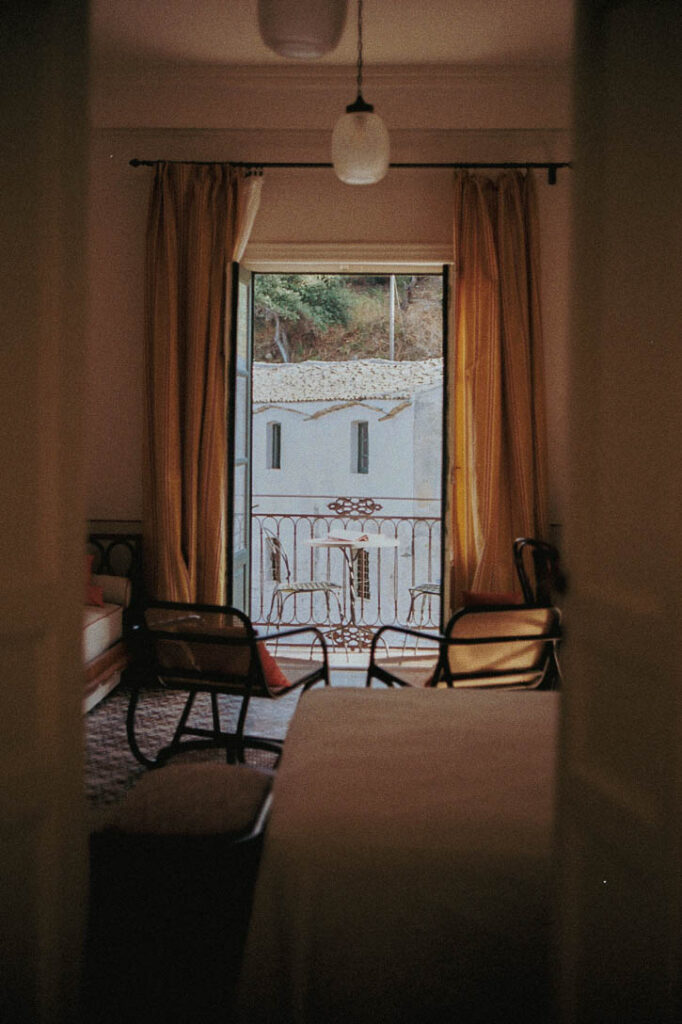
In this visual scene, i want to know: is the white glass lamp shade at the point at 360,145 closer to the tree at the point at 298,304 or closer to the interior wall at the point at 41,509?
the interior wall at the point at 41,509

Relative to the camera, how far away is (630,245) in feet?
3.23

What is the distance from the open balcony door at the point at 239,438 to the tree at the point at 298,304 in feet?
19.7

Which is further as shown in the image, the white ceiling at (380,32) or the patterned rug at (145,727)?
the white ceiling at (380,32)

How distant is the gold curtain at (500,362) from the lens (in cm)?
458

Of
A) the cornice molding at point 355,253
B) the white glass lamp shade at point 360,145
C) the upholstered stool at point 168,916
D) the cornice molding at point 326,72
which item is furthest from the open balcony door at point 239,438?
the upholstered stool at point 168,916

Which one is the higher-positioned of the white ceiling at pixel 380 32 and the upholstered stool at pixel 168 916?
the white ceiling at pixel 380 32

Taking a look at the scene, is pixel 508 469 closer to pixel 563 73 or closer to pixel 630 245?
pixel 563 73

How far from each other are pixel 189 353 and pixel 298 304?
6522 millimetres

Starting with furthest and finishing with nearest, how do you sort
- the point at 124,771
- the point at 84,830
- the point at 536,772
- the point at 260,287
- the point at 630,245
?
the point at 260,287
the point at 124,771
the point at 536,772
the point at 84,830
the point at 630,245

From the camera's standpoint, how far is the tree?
35.4ft

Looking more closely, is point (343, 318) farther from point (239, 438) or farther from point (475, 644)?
point (475, 644)

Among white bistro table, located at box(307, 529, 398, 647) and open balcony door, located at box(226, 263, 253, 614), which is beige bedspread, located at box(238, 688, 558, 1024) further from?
white bistro table, located at box(307, 529, 398, 647)

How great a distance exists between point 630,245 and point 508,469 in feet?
12.2

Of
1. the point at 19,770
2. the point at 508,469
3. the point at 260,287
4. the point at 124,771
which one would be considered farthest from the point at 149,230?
the point at 260,287
